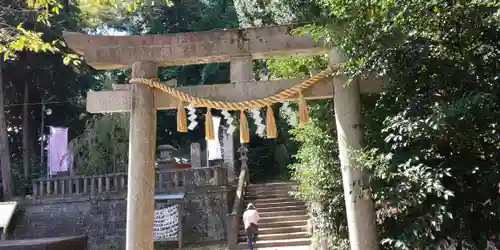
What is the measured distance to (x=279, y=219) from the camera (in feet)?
41.8

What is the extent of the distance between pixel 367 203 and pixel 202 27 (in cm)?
1808

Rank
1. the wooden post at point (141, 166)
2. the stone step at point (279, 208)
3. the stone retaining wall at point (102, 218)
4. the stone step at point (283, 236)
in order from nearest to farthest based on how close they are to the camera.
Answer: the wooden post at point (141, 166), the stone step at point (283, 236), the stone step at point (279, 208), the stone retaining wall at point (102, 218)

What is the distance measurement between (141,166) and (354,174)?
245 cm

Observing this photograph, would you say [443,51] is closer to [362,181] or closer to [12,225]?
[362,181]

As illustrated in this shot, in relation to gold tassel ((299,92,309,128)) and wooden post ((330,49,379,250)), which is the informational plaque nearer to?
gold tassel ((299,92,309,128))

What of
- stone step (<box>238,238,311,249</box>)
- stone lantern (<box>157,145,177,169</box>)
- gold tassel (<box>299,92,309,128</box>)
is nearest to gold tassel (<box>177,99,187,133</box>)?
gold tassel (<box>299,92,309,128</box>)

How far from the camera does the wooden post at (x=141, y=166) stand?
5234 millimetres

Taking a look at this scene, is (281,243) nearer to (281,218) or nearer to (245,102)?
(281,218)

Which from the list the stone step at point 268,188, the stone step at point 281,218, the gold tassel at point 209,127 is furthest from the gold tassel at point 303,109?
the stone step at point 268,188

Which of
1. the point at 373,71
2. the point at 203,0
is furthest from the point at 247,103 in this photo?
the point at 203,0

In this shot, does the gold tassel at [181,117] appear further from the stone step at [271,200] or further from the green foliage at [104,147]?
the green foliage at [104,147]

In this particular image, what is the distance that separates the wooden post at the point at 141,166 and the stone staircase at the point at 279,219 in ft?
21.2

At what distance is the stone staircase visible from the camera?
11539 mm

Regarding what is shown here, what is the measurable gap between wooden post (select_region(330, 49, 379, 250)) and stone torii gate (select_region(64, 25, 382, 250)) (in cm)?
1
